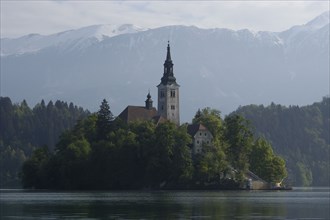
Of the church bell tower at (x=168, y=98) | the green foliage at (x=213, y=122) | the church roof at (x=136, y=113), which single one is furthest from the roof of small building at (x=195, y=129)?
the church bell tower at (x=168, y=98)

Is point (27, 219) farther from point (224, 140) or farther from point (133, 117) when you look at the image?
point (133, 117)

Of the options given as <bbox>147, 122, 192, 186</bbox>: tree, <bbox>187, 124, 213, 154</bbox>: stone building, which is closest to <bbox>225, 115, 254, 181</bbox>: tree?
<bbox>187, 124, 213, 154</bbox>: stone building

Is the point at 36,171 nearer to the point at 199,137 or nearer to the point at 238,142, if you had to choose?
the point at 199,137

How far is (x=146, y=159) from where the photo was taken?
148250 millimetres

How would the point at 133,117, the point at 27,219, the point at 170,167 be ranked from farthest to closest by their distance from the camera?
the point at 133,117, the point at 170,167, the point at 27,219

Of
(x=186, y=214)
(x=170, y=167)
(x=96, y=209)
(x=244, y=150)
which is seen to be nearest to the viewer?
(x=186, y=214)

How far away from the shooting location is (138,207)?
272 feet

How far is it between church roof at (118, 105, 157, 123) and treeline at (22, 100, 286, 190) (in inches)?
867

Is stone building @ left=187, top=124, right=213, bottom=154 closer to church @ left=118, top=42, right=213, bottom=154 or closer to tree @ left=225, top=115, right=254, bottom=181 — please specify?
tree @ left=225, top=115, right=254, bottom=181

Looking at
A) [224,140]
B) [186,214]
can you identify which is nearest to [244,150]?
[224,140]

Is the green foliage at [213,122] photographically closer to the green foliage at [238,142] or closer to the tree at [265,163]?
the green foliage at [238,142]

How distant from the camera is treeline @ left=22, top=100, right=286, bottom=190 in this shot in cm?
14750

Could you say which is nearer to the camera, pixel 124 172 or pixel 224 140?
pixel 124 172

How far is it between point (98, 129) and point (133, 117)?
25.2 metres
